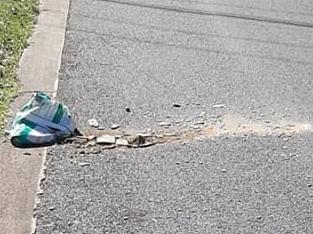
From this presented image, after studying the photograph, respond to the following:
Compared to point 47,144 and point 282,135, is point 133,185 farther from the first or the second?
point 282,135

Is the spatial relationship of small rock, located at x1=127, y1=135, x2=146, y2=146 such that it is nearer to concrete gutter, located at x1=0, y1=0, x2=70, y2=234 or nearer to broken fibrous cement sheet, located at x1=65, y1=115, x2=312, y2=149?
broken fibrous cement sheet, located at x1=65, y1=115, x2=312, y2=149

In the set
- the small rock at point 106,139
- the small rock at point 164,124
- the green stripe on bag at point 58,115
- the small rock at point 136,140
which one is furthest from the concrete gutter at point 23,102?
the small rock at point 164,124

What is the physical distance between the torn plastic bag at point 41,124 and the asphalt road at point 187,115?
0.13 m

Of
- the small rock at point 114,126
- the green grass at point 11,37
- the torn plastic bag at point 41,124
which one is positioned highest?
the torn plastic bag at point 41,124

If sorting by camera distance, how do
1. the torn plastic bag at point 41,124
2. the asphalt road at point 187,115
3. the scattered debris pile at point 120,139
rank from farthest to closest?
the scattered debris pile at point 120,139 < the torn plastic bag at point 41,124 < the asphalt road at point 187,115

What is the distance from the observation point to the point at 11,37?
6.86m

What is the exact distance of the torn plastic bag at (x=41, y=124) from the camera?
4996mm

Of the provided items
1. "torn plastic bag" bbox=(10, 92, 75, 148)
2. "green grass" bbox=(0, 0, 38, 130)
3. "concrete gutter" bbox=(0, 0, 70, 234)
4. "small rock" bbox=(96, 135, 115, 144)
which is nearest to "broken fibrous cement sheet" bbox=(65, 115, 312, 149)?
"small rock" bbox=(96, 135, 115, 144)

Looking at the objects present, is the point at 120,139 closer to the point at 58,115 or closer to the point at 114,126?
the point at 114,126

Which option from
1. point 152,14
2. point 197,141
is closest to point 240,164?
point 197,141

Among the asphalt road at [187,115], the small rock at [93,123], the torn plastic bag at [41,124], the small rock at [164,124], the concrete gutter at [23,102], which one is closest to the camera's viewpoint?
the concrete gutter at [23,102]

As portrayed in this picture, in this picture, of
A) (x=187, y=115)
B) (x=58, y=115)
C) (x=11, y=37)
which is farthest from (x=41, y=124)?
(x=11, y=37)

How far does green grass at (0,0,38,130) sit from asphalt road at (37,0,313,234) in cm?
42

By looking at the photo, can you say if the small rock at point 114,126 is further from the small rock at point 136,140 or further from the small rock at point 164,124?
the small rock at point 164,124
